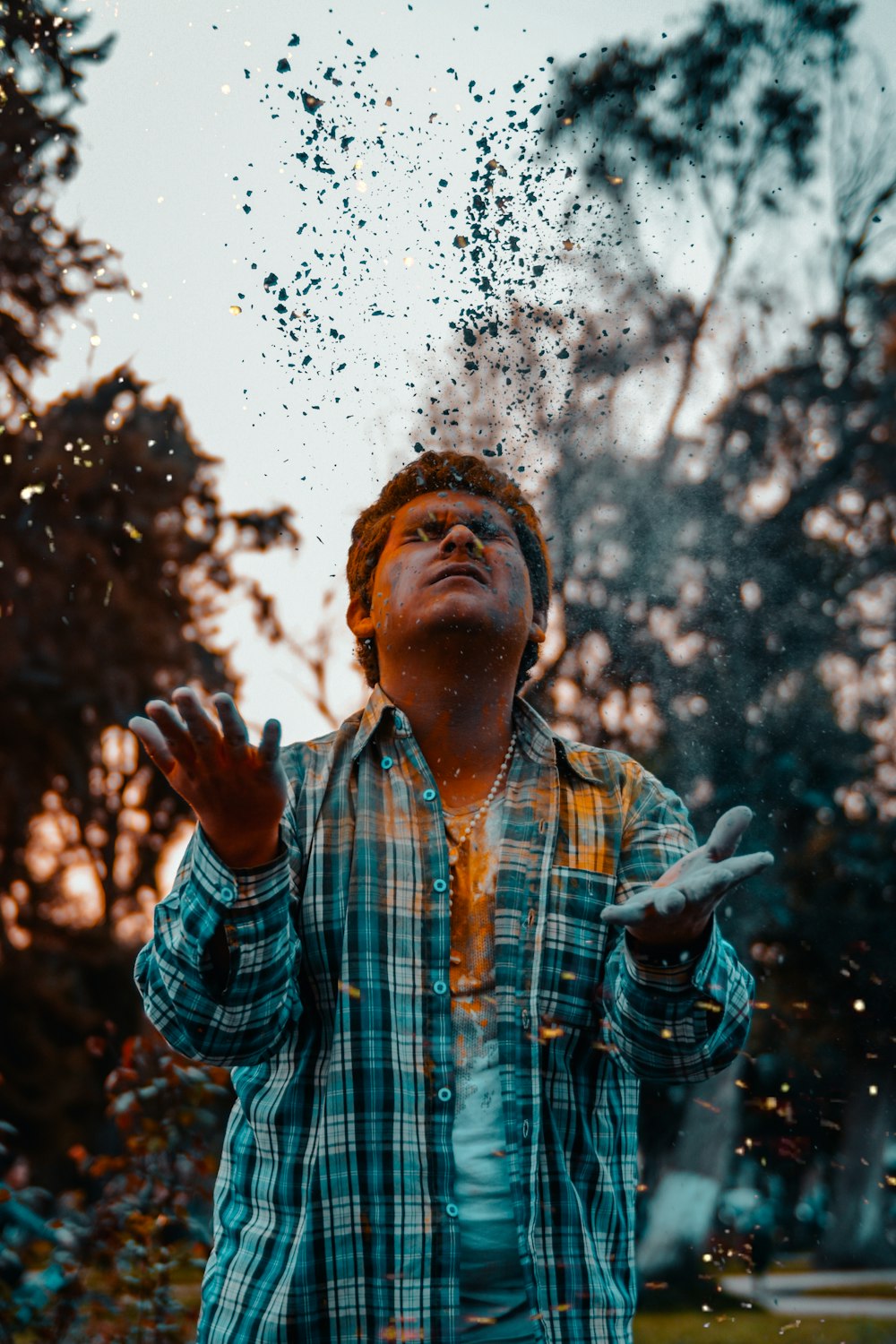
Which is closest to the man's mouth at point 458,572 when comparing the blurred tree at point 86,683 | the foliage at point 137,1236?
the blurred tree at point 86,683

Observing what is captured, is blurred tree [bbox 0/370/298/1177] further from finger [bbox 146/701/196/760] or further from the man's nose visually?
finger [bbox 146/701/196/760]

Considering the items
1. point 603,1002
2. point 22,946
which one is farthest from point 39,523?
point 603,1002

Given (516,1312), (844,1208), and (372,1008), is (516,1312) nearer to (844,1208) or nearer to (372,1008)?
(372,1008)

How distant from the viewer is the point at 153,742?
0.98m

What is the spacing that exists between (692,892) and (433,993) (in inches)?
11.8

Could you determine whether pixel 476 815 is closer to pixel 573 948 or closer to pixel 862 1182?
pixel 573 948

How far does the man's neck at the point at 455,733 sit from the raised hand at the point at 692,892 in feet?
1.03

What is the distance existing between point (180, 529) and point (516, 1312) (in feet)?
6.60

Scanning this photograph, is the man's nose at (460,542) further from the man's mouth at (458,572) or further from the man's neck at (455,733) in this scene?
the man's neck at (455,733)

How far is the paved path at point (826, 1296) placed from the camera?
2.18 meters

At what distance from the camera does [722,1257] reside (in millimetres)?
2416

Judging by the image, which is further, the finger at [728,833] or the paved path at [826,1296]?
the paved path at [826,1296]

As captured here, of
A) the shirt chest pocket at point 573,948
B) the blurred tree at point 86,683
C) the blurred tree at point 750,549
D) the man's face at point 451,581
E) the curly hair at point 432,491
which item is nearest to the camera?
the shirt chest pocket at point 573,948

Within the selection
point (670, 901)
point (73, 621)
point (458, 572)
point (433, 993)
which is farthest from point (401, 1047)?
point (73, 621)
